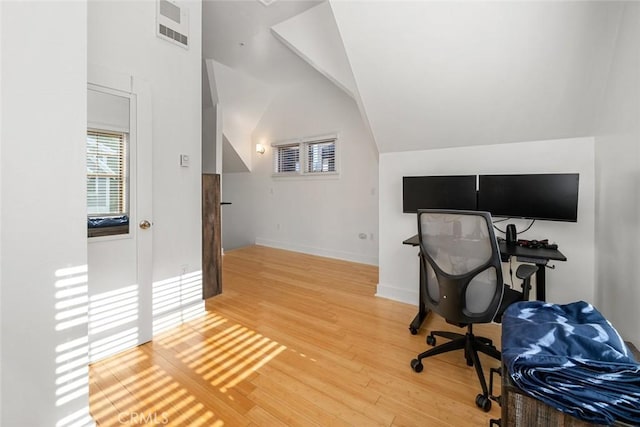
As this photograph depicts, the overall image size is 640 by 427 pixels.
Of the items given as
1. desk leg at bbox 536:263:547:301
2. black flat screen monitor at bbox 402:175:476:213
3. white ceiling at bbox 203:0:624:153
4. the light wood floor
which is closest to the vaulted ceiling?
white ceiling at bbox 203:0:624:153

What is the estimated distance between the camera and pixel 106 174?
1.98m

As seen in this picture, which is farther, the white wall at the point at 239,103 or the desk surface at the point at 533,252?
the white wall at the point at 239,103

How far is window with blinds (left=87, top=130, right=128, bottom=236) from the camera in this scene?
191 cm

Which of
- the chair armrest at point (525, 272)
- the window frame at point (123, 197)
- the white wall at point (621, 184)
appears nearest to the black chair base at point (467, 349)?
the chair armrest at point (525, 272)

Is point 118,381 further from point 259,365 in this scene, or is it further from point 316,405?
point 316,405

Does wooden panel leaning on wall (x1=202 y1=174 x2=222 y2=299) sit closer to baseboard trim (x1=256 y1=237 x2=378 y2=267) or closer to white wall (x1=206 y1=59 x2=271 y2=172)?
baseboard trim (x1=256 y1=237 x2=378 y2=267)

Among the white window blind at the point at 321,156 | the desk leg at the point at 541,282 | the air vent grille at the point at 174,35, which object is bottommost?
the desk leg at the point at 541,282

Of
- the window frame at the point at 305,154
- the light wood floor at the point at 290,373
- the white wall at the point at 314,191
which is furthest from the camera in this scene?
the window frame at the point at 305,154

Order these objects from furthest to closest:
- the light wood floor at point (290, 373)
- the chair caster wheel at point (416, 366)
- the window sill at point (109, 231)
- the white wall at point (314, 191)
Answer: the white wall at point (314, 191) < the window sill at point (109, 231) < the chair caster wheel at point (416, 366) < the light wood floor at point (290, 373)

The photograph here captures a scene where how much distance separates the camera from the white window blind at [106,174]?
75.4 inches

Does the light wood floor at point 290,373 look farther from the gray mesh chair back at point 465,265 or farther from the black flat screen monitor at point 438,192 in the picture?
the black flat screen monitor at point 438,192

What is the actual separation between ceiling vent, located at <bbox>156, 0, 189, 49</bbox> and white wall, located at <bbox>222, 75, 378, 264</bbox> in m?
2.52

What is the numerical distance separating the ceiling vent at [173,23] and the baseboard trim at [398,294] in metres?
3.13

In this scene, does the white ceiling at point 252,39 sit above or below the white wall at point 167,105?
above
